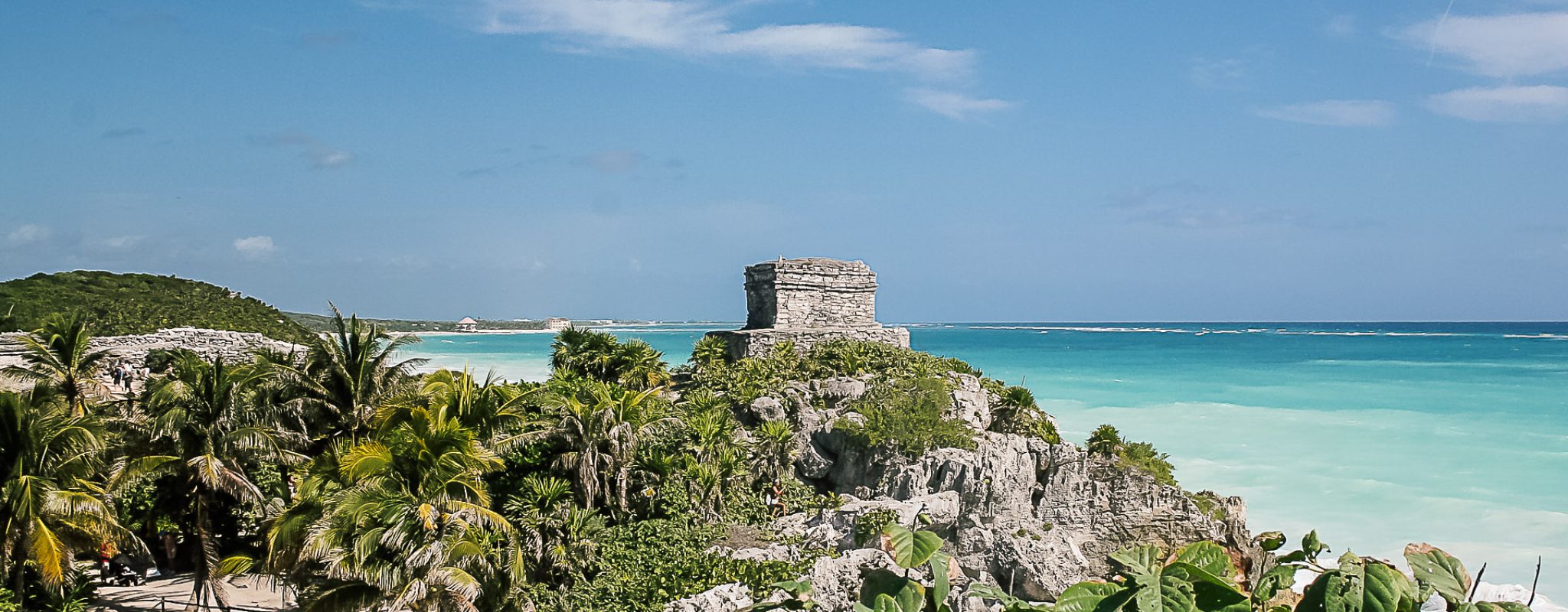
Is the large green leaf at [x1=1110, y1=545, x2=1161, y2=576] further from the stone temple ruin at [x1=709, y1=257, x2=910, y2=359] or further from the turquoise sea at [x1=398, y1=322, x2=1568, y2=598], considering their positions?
the turquoise sea at [x1=398, y1=322, x2=1568, y2=598]

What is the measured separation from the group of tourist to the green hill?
112 inches

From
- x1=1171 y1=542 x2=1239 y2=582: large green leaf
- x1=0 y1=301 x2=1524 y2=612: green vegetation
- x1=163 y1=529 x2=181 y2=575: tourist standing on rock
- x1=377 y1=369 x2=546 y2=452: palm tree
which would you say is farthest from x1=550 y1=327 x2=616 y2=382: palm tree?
x1=1171 y1=542 x2=1239 y2=582: large green leaf

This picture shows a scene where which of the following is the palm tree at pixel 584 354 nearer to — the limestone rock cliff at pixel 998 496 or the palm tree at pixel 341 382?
the limestone rock cliff at pixel 998 496

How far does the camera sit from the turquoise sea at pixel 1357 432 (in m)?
24.7

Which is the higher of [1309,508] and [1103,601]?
[1103,601]

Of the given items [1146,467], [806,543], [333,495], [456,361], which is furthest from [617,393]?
[456,361]

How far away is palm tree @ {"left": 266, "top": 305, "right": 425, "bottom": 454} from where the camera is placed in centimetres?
1445

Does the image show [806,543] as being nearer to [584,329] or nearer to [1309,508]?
[584,329]

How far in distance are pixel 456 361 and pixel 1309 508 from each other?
43196 mm

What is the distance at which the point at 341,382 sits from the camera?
14570mm

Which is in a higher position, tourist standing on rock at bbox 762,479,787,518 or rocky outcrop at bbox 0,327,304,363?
rocky outcrop at bbox 0,327,304,363

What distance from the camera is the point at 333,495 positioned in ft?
33.9

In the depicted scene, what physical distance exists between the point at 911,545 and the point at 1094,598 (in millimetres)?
522

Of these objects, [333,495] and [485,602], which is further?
[485,602]
